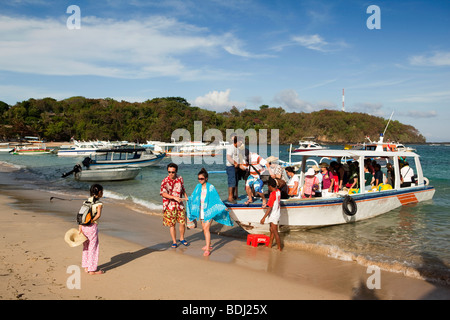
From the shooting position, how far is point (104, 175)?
77.2ft

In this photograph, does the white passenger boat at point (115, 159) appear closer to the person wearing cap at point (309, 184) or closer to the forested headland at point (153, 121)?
the person wearing cap at point (309, 184)

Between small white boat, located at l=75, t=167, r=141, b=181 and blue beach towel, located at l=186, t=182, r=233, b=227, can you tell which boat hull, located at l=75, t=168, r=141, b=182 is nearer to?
small white boat, located at l=75, t=167, r=141, b=181

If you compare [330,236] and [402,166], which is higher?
[402,166]

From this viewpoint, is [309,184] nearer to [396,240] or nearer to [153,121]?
[396,240]

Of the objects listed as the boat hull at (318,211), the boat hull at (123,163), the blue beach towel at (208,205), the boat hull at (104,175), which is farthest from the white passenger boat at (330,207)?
the boat hull at (123,163)

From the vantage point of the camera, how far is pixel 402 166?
13.3 metres

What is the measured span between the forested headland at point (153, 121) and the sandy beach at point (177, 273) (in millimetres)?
91933

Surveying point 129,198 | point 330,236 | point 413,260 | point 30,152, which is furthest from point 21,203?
point 30,152

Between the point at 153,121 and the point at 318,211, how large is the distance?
Answer: 104452 millimetres

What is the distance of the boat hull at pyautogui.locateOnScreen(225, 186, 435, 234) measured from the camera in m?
8.41

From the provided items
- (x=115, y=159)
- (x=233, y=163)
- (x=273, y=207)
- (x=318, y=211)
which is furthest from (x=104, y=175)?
(x=273, y=207)

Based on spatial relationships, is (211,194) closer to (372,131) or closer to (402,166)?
(402,166)

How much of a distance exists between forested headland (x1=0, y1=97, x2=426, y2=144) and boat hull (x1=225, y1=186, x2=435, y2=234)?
91.5 meters
